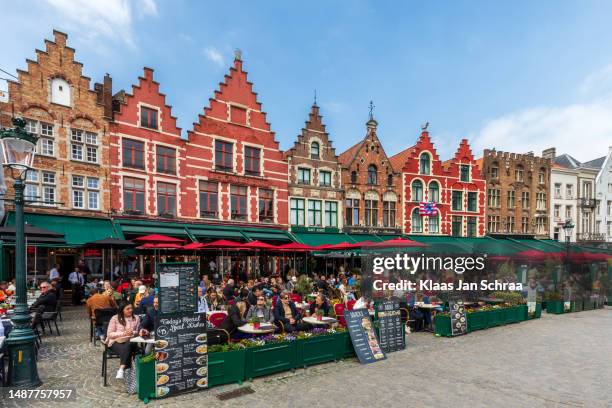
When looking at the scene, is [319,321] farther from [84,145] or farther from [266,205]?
[84,145]

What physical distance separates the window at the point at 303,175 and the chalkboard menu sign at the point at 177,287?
66.9 ft

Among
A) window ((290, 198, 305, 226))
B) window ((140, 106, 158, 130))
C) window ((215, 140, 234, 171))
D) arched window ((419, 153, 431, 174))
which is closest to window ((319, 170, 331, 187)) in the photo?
window ((290, 198, 305, 226))

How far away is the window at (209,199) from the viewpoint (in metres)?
23.1

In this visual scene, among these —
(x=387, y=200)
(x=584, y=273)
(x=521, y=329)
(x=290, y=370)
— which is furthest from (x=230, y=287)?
(x=387, y=200)

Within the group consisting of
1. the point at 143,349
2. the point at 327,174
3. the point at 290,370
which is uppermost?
the point at 327,174

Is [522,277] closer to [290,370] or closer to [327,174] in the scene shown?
[290,370]

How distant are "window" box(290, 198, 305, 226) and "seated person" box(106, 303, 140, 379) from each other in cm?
1920

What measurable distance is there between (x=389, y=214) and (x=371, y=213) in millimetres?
1909

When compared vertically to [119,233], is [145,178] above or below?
above

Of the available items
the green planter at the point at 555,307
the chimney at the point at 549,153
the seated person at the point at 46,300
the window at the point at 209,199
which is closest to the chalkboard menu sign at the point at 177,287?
the seated person at the point at 46,300

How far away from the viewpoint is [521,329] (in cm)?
1298

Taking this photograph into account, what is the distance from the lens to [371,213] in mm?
29891

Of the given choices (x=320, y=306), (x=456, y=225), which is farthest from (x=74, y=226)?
(x=456, y=225)

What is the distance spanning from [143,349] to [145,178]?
619 inches
